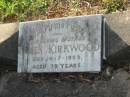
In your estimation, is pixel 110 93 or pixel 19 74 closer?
pixel 110 93

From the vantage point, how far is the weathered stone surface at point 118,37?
3871 millimetres

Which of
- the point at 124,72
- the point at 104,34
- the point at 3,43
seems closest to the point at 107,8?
the point at 104,34

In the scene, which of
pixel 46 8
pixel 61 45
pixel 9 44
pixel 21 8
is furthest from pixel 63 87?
pixel 21 8

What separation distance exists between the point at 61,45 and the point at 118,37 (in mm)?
615

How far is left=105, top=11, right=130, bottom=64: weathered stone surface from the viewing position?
387 cm

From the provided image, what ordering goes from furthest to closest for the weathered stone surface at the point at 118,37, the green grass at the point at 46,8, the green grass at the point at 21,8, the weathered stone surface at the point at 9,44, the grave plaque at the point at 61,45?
1. the green grass at the point at 21,8
2. the weathered stone surface at the point at 9,44
3. the green grass at the point at 46,8
4. the grave plaque at the point at 61,45
5. the weathered stone surface at the point at 118,37

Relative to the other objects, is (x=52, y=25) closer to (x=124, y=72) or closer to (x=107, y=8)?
(x=107, y=8)

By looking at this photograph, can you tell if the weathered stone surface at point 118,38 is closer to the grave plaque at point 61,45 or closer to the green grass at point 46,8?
the grave plaque at point 61,45

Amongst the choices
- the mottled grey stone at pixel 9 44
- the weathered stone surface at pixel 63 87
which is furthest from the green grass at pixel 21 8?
the weathered stone surface at pixel 63 87

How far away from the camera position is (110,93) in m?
3.99

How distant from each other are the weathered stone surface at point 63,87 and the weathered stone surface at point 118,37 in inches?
6.3

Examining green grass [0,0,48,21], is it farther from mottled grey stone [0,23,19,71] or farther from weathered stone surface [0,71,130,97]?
weathered stone surface [0,71,130,97]

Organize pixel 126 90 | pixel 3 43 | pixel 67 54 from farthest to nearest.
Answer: pixel 3 43 < pixel 67 54 < pixel 126 90

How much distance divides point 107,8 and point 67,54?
669 millimetres
